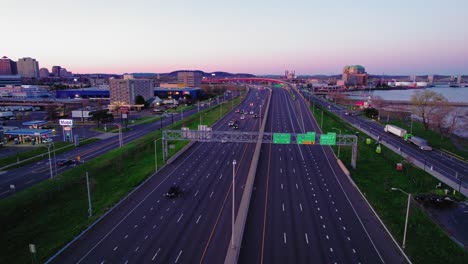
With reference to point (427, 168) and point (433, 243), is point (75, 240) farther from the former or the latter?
point (427, 168)

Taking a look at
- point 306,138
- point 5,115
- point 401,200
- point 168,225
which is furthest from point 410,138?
point 5,115

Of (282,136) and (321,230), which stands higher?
(282,136)

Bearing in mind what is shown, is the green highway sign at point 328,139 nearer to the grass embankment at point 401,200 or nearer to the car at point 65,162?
the grass embankment at point 401,200

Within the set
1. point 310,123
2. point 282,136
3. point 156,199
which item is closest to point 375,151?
point 282,136

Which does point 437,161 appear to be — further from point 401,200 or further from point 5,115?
point 5,115

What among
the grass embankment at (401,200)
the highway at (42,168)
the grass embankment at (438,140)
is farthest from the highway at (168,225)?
the grass embankment at (438,140)

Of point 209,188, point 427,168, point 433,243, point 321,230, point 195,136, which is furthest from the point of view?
point 195,136

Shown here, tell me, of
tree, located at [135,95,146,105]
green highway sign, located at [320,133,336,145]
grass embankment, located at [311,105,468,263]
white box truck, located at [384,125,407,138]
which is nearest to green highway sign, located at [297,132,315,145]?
green highway sign, located at [320,133,336,145]
